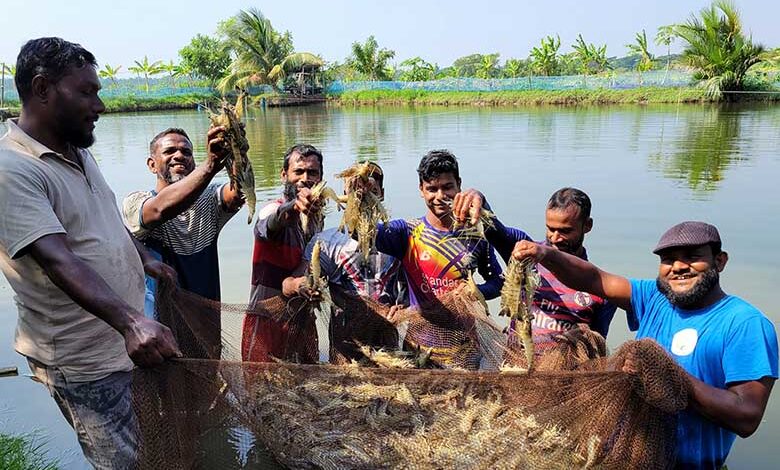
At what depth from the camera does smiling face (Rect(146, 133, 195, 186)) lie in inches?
150

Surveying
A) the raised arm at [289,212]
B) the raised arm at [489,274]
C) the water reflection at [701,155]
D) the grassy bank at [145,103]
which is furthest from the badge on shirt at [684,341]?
the grassy bank at [145,103]

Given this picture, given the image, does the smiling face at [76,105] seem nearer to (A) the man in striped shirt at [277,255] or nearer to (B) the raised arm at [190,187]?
(B) the raised arm at [190,187]

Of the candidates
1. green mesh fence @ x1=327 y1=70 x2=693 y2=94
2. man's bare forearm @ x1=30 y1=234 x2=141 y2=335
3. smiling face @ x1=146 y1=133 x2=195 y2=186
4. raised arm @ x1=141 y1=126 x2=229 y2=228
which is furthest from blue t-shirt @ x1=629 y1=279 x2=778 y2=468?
green mesh fence @ x1=327 y1=70 x2=693 y2=94

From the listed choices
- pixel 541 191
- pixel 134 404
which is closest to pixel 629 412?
pixel 134 404

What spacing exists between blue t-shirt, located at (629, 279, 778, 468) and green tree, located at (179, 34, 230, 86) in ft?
186

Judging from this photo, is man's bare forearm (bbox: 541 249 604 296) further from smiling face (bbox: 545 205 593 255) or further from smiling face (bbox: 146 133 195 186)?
Answer: smiling face (bbox: 146 133 195 186)

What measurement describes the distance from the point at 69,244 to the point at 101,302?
38cm

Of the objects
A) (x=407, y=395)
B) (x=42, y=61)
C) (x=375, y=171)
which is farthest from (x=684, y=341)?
(x=42, y=61)

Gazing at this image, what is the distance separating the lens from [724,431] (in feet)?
7.68

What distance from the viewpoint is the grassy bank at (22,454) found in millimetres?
3568

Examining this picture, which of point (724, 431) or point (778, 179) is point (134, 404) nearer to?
point (724, 431)

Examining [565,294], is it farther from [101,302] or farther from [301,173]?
[101,302]

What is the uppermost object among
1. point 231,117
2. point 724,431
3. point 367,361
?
point 231,117

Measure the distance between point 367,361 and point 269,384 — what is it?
3.00 ft
